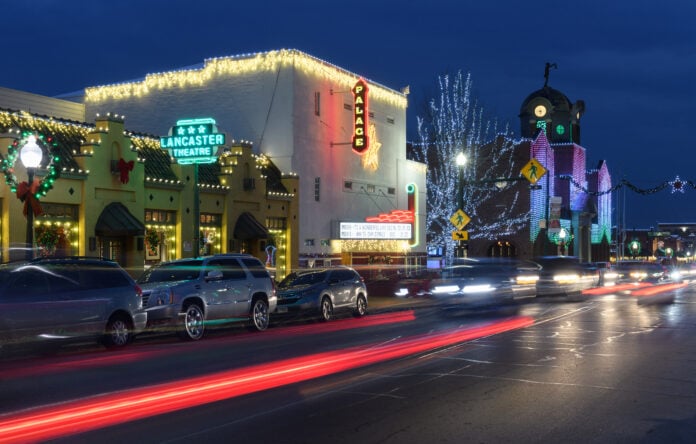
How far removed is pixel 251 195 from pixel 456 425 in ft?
97.9

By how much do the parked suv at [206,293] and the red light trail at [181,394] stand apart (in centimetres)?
480

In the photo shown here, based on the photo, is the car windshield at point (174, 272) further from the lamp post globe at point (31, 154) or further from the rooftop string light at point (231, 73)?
the rooftop string light at point (231, 73)

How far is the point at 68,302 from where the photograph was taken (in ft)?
51.0

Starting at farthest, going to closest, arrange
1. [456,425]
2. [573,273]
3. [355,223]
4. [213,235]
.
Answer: [355,223], [213,235], [573,273], [456,425]

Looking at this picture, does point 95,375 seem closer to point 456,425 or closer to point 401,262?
point 456,425

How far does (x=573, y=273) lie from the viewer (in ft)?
110

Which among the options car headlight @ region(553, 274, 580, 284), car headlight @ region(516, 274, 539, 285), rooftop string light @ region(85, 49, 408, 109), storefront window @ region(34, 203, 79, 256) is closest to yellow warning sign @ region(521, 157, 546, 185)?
car headlight @ region(553, 274, 580, 284)

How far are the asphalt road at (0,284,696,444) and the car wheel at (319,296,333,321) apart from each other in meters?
4.07

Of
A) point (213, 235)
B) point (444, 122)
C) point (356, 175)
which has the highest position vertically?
point (444, 122)

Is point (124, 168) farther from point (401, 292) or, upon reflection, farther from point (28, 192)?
point (401, 292)

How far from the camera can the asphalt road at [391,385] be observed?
8719 mm

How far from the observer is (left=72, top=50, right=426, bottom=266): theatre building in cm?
4178

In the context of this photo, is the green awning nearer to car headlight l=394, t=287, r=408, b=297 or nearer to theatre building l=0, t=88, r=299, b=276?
theatre building l=0, t=88, r=299, b=276

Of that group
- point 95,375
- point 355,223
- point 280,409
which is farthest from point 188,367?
point 355,223
